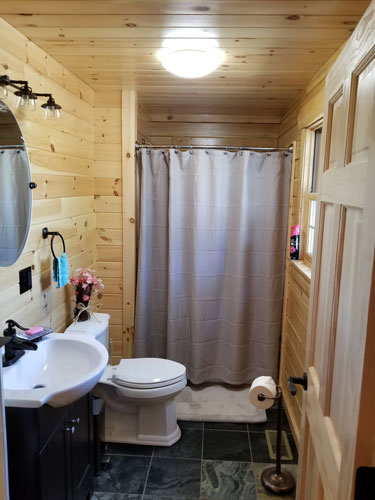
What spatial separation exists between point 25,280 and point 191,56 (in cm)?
140

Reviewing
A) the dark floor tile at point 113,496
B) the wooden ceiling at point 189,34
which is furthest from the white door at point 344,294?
the dark floor tile at point 113,496

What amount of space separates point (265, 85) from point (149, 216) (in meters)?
1.22

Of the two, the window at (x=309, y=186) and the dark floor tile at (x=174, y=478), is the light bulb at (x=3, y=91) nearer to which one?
the window at (x=309, y=186)

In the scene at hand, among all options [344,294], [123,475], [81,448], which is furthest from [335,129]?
[123,475]

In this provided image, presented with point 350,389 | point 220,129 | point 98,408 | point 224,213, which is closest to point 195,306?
point 224,213

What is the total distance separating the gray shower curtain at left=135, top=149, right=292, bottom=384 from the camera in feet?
9.40

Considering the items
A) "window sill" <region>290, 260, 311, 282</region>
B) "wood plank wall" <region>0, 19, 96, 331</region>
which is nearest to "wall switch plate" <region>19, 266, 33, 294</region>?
"wood plank wall" <region>0, 19, 96, 331</region>

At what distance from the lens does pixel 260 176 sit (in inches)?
113

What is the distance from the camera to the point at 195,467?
2270mm

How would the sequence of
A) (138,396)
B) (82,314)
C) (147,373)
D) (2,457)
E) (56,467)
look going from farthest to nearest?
(82,314), (147,373), (138,396), (56,467), (2,457)

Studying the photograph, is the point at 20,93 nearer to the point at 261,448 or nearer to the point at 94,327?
the point at 94,327

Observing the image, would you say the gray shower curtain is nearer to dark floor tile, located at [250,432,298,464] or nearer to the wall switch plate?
dark floor tile, located at [250,432,298,464]

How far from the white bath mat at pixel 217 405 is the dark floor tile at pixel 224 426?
0.03 m

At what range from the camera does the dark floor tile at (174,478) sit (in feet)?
6.82
